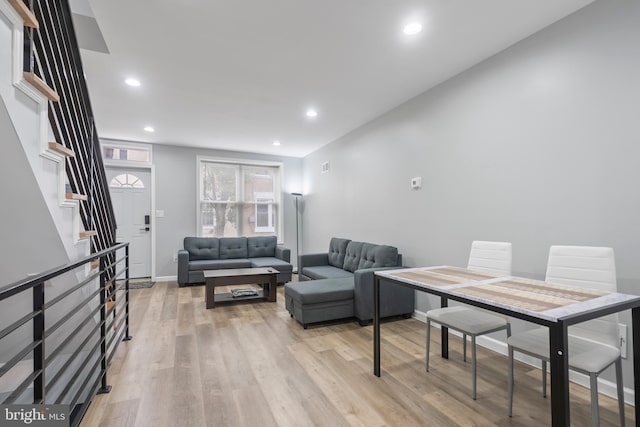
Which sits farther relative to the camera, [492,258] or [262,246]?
[262,246]

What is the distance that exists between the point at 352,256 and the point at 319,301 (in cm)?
125

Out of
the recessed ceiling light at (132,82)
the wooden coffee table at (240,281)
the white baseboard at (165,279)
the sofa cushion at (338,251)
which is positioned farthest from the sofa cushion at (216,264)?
the recessed ceiling light at (132,82)

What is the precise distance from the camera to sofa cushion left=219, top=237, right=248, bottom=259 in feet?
18.9

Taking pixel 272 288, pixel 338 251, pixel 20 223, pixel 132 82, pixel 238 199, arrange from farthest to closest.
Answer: pixel 238 199, pixel 338 251, pixel 272 288, pixel 132 82, pixel 20 223

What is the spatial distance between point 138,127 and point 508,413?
5.45 m

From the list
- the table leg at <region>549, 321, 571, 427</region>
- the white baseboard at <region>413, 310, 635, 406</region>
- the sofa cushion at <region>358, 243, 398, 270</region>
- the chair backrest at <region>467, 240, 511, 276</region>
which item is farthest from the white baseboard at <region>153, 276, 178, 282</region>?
the table leg at <region>549, 321, 571, 427</region>

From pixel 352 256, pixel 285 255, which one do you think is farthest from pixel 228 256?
pixel 352 256

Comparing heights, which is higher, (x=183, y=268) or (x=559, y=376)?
(x=559, y=376)

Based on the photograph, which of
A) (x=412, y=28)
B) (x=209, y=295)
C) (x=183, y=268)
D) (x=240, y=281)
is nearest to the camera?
(x=412, y=28)

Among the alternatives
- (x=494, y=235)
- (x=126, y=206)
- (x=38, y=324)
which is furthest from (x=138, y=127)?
(x=494, y=235)

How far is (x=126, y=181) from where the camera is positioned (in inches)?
218

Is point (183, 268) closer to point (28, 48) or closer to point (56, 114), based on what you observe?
point (56, 114)

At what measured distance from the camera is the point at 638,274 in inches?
72.9

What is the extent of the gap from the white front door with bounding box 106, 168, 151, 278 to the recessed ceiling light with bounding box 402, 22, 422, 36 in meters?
5.14
